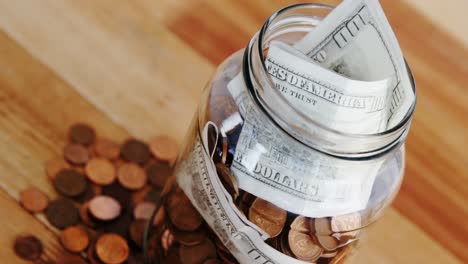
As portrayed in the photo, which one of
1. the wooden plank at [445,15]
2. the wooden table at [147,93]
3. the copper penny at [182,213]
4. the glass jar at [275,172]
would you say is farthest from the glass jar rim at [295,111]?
the wooden plank at [445,15]

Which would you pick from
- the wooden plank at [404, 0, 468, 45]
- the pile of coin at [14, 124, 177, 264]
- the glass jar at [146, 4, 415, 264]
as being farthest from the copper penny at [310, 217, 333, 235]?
the wooden plank at [404, 0, 468, 45]

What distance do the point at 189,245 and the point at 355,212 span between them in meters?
0.15

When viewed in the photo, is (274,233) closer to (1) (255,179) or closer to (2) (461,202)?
(1) (255,179)

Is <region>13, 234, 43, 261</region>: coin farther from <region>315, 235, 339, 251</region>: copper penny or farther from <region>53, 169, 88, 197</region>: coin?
<region>315, 235, 339, 251</region>: copper penny

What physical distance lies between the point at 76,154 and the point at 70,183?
0.11ft

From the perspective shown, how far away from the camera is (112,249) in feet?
2.17

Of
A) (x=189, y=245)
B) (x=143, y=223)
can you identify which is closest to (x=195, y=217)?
(x=189, y=245)

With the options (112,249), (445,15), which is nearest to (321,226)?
(112,249)

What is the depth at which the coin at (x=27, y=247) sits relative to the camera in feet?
2.08

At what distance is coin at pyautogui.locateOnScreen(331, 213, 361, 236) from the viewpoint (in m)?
0.51

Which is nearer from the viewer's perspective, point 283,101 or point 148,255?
point 283,101

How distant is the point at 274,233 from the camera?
1.68 feet

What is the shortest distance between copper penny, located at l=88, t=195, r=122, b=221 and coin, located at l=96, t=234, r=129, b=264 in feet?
0.07

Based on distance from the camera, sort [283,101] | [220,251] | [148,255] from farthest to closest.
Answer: [148,255] < [220,251] < [283,101]
